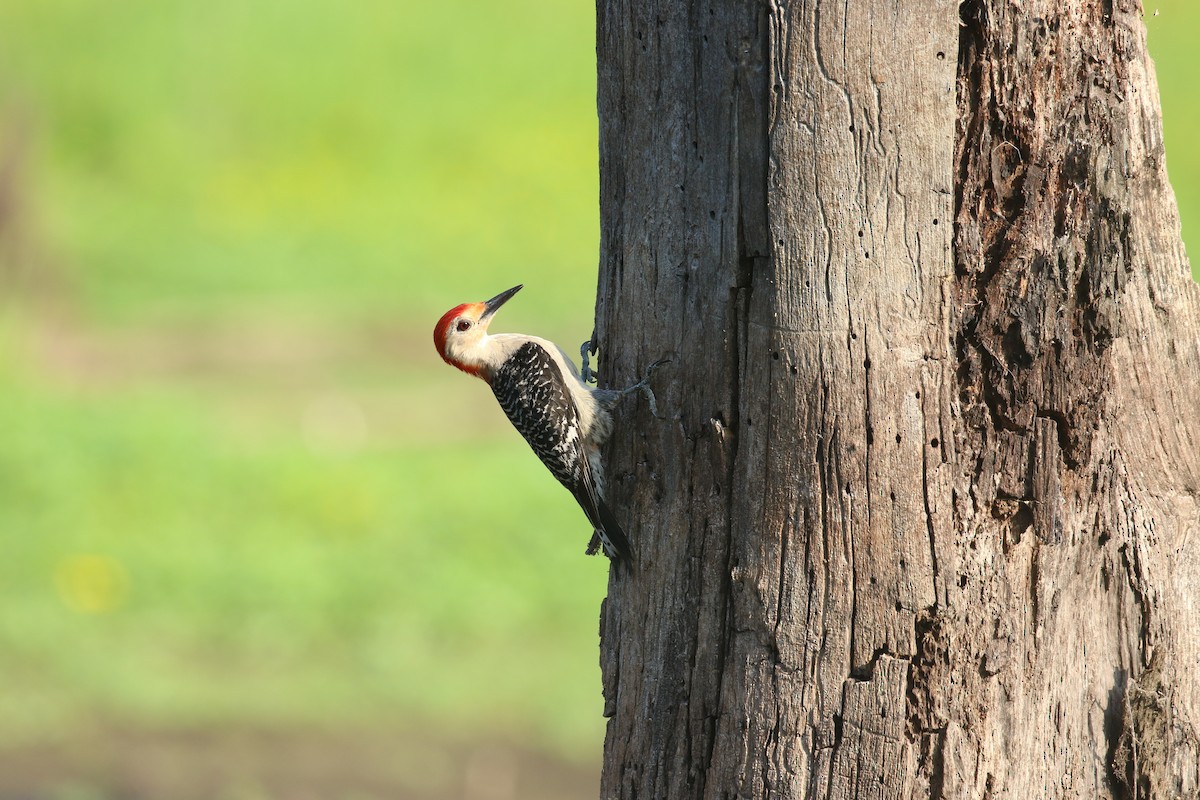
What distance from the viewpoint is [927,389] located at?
3.39m

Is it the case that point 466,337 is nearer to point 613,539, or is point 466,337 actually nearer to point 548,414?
point 548,414

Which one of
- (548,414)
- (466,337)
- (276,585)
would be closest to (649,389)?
(548,414)

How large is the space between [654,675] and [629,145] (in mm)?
1381

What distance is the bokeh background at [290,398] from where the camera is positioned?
8.35 metres

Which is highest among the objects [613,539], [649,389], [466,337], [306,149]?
[306,149]

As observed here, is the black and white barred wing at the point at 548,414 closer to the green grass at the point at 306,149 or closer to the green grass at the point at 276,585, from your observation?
the green grass at the point at 276,585

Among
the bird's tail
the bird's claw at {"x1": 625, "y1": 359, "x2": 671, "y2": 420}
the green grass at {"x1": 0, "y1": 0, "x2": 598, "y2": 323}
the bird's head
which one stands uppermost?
the green grass at {"x1": 0, "y1": 0, "x2": 598, "y2": 323}

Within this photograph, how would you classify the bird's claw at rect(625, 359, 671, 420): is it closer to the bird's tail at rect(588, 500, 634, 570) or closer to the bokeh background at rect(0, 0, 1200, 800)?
the bird's tail at rect(588, 500, 634, 570)

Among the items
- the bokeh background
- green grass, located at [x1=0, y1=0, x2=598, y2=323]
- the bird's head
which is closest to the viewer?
the bird's head

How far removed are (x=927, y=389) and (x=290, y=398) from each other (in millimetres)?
11732

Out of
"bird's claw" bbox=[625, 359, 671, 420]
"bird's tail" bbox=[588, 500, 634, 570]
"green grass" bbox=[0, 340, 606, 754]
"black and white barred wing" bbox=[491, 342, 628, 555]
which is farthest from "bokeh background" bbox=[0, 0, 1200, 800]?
"black and white barred wing" bbox=[491, 342, 628, 555]

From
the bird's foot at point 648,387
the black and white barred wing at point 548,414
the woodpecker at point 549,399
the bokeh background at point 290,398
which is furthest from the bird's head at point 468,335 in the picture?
the bokeh background at point 290,398

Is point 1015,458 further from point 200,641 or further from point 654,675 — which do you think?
point 200,641

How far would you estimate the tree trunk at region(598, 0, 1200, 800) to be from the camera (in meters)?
3.32
